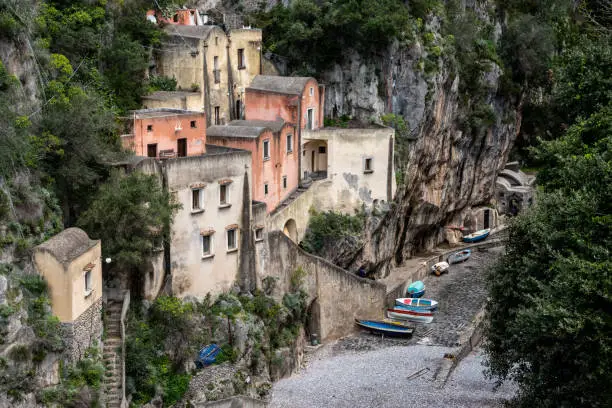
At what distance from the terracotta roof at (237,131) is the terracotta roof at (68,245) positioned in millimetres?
13599

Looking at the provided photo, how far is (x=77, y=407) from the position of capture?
33.2 m

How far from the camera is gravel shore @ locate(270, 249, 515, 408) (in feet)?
140

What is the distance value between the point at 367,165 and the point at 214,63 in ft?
31.0

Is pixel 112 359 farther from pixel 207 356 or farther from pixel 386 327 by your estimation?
pixel 386 327

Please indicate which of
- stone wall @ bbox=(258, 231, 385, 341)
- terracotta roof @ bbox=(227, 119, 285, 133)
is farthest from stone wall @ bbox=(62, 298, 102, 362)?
terracotta roof @ bbox=(227, 119, 285, 133)

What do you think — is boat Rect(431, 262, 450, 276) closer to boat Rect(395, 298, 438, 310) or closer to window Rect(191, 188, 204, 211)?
boat Rect(395, 298, 438, 310)

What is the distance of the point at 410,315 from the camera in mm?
53406

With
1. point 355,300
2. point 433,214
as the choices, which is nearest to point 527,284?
point 355,300

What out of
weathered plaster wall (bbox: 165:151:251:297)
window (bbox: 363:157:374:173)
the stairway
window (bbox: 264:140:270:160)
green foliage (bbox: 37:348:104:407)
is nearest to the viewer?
green foliage (bbox: 37:348:104:407)

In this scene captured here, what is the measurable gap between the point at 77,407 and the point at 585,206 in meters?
16.8

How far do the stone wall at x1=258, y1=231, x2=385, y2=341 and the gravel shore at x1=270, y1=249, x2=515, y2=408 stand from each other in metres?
1.05

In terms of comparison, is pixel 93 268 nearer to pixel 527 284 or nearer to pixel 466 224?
pixel 527 284

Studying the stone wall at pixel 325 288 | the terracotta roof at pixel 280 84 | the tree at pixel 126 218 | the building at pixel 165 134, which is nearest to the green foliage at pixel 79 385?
the tree at pixel 126 218

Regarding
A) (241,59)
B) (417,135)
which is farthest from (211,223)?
(417,135)
